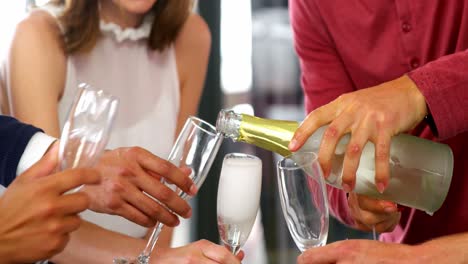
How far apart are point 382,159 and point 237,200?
10.0 inches

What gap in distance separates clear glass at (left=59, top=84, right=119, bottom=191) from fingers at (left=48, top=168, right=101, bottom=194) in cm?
8

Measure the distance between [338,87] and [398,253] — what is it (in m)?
0.65

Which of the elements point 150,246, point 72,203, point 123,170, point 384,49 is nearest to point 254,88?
point 384,49

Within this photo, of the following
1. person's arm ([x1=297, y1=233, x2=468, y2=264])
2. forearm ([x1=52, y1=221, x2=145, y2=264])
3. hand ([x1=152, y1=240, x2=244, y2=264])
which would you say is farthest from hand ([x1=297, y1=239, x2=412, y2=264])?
forearm ([x1=52, y1=221, x2=145, y2=264])

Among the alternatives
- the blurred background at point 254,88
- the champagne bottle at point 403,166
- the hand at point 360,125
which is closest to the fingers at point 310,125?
the hand at point 360,125

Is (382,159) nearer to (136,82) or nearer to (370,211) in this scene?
→ (370,211)

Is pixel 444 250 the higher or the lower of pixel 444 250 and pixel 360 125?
the lower

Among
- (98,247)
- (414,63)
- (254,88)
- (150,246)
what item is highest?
(414,63)

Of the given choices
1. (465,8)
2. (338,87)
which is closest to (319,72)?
(338,87)

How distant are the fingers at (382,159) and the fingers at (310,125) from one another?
8 centimetres

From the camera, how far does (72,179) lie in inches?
38.1

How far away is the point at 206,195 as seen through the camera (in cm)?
366

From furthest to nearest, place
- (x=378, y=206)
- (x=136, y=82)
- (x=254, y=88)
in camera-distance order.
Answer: (x=254, y=88)
(x=136, y=82)
(x=378, y=206)

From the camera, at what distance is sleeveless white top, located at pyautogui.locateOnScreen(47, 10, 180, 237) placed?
2.23 m
